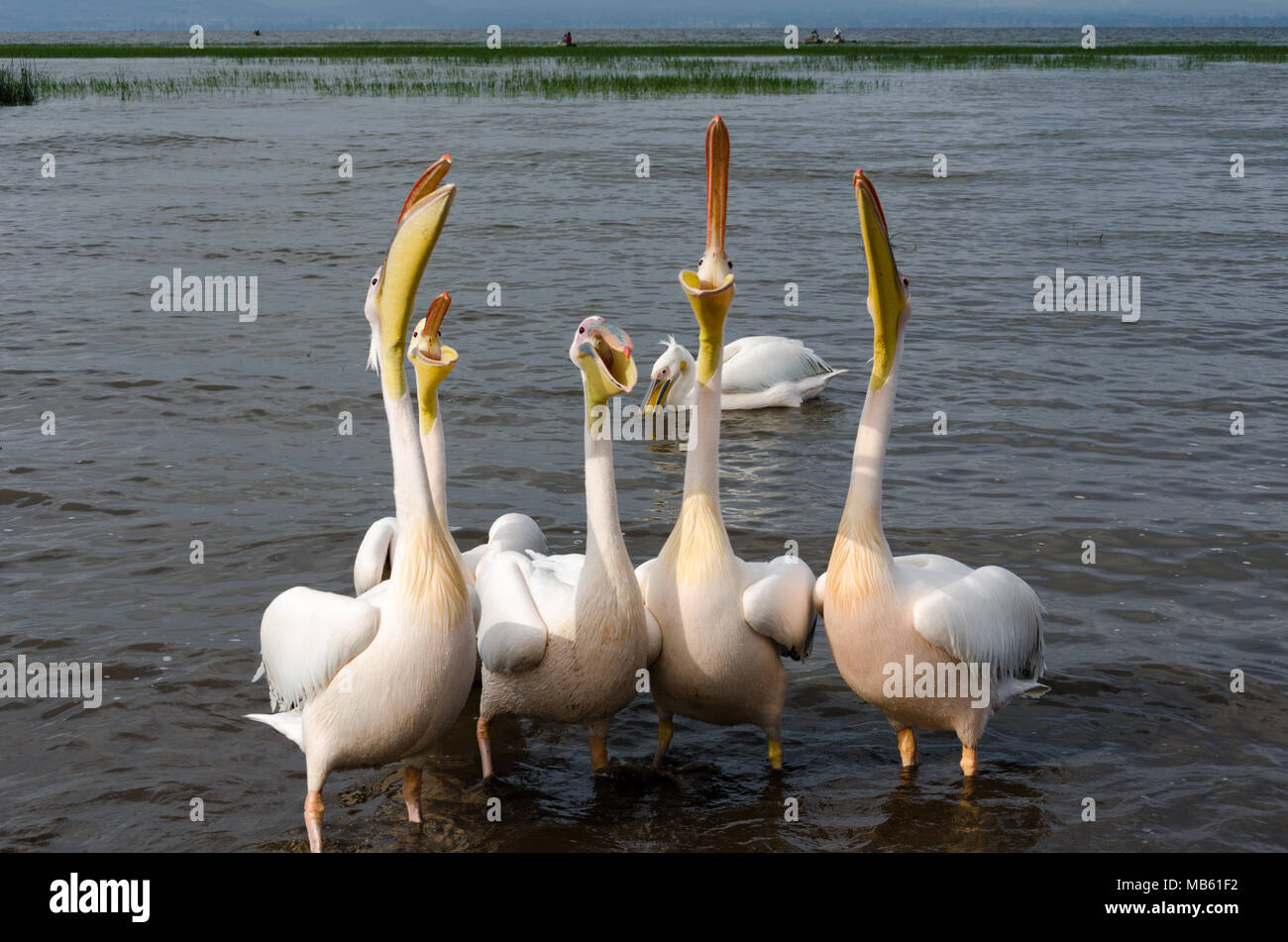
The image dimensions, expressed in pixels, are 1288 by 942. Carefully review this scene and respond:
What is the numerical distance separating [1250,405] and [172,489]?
23.9 ft

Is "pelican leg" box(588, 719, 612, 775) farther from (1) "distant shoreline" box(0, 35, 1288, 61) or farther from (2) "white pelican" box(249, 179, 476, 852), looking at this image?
(1) "distant shoreline" box(0, 35, 1288, 61)

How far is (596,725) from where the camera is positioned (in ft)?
15.7

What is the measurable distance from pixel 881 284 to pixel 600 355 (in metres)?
0.99

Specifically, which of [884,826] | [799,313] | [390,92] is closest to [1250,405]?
[799,313]

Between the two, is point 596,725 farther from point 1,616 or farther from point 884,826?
point 1,616

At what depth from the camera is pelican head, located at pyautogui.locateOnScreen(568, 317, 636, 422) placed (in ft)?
14.0

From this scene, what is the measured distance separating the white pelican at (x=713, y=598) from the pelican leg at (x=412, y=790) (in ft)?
3.05

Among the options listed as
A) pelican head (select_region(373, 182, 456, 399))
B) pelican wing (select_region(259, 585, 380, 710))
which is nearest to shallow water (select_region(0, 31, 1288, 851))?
pelican wing (select_region(259, 585, 380, 710))

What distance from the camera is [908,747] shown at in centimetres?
500

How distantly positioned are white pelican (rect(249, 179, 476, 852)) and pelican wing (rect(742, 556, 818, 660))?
3.27ft

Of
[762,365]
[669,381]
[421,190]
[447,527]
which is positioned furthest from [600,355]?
[762,365]

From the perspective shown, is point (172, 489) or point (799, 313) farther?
point (799, 313)

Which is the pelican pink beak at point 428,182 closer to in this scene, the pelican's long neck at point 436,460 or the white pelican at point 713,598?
the white pelican at point 713,598

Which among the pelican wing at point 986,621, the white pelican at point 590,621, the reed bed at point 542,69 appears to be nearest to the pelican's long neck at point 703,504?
the white pelican at point 590,621
